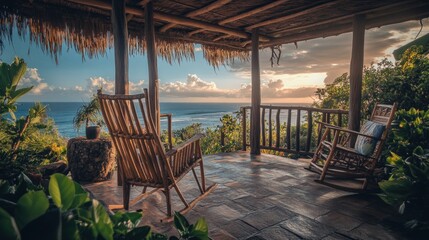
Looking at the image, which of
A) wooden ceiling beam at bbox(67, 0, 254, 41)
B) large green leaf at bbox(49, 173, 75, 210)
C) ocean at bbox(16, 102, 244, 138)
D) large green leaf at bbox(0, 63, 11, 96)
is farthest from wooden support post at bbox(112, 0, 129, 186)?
ocean at bbox(16, 102, 244, 138)

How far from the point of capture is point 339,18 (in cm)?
394

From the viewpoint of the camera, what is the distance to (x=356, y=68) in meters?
3.71

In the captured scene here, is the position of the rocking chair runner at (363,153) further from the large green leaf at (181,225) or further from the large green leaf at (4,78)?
the large green leaf at (4,78)

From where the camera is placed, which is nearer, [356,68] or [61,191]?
[61,191]

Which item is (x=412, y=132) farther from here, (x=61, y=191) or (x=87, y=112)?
(x=87, y=112)

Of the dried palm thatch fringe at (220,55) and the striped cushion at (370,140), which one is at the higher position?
the dried palm thatch fringe at (220,55)

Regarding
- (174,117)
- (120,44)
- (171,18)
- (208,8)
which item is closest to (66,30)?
(120,44)

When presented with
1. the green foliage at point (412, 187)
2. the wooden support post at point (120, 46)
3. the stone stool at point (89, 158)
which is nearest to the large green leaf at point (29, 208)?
the green foliage at point (412, 187)

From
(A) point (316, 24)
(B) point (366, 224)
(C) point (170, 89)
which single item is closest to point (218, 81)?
(C) point (170, 89)

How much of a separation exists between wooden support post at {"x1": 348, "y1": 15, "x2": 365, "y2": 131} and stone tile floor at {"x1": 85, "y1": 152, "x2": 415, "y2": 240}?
46.8 inches

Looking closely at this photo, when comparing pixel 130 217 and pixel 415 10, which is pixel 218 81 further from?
pixel 130 217

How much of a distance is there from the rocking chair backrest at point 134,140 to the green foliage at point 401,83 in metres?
3.37

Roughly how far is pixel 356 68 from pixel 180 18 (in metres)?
2.71

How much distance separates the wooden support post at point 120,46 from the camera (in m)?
3.02
